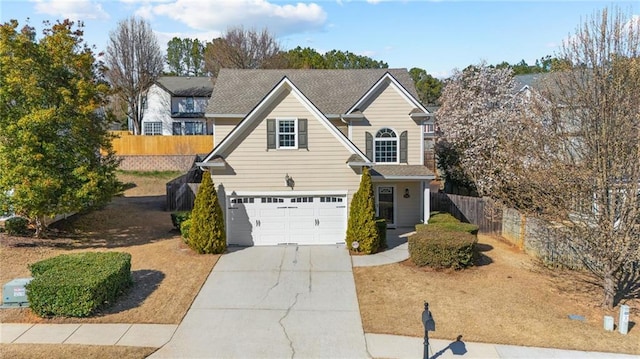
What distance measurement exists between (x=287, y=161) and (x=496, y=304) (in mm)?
9318

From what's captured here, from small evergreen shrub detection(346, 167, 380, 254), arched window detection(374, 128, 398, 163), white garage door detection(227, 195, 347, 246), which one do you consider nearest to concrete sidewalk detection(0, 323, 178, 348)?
white garage door detection(227, 195, 347, 246)

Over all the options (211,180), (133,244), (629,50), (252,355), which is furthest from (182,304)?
(629,50)

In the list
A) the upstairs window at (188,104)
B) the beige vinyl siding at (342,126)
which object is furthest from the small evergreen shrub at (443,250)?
the upstairs window at (188,104)

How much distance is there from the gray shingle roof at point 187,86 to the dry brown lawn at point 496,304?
121 ft

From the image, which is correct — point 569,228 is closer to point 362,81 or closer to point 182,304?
point 182,304

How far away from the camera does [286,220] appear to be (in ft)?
58.1

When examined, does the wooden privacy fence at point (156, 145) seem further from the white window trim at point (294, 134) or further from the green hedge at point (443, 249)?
the green hedge at point (443, 249)

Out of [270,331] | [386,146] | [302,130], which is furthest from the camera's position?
[386,146]

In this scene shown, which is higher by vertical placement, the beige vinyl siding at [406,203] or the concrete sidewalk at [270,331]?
the beige vinyl siding at [406,203]

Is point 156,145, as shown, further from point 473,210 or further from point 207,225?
point 473,210

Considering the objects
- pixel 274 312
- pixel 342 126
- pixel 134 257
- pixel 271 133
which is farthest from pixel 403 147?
pixel 134 257

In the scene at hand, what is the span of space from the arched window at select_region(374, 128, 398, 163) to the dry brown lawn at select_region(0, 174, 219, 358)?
9.58 metres

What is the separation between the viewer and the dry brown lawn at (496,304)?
10.3 m

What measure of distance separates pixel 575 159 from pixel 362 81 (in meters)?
13.6
